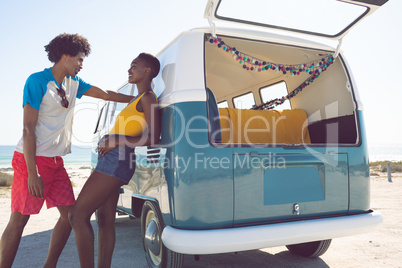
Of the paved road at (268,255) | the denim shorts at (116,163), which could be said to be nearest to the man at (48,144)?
the denim shorts at (116,163)

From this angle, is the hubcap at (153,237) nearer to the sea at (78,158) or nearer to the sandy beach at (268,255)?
the sandy beach at (268,255)

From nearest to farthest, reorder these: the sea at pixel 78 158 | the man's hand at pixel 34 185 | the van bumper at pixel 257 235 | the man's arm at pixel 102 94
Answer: the van bumper at pixel 257 235
the man's hand at pixel 34 185
the man's arm at pixel 102 94
the sea at pixel 78 158

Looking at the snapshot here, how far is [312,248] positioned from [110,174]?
8.26ft

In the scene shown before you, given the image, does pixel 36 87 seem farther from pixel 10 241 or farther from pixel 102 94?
pixel 10 241

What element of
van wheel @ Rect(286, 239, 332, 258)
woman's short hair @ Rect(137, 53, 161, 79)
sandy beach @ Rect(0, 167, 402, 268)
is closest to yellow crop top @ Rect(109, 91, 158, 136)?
woman's short hair @ Rect(137, 53, 161, 79)

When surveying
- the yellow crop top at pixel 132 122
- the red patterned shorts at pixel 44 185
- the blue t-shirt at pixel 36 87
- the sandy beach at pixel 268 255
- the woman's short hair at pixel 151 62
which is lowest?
the sandy beach at pixel 268 255

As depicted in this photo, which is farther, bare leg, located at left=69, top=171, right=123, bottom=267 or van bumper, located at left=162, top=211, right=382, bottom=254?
bare leg, located at left=69, top=171, right=123, bottom=267

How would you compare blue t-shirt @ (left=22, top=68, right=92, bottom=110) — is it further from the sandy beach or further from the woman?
the sandy beach

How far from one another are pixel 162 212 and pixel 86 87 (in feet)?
4.80

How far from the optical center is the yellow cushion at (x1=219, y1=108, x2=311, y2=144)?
142 inches

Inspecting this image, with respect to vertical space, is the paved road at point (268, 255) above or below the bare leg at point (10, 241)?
below

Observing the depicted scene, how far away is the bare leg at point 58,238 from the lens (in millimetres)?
2795

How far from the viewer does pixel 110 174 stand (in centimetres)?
263

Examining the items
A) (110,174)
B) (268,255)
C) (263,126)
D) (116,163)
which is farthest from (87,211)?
(268,255)
